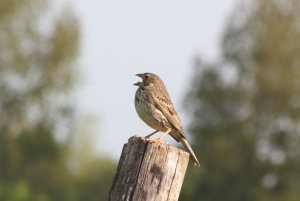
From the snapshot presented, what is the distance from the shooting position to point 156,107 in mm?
14664

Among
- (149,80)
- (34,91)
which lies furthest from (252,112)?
(149,80)

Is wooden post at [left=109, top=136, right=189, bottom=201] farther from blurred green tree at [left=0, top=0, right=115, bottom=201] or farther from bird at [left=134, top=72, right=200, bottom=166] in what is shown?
blurred green tree at [left=0, top=0, right=115, bottom=201]

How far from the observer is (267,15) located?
218 feet

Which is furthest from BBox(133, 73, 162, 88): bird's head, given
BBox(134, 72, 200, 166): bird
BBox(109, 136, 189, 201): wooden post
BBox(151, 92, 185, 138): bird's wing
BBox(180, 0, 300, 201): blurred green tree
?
BBox(180, 0, 300, 201): blurred green tree

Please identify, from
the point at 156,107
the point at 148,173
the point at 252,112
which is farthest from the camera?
the point at 252,112

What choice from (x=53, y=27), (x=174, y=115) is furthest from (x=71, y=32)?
(x=174, y=115)

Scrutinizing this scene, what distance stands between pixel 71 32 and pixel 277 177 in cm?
1598

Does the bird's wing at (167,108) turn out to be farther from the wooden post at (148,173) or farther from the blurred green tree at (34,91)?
the blurred green tree at (34,91)

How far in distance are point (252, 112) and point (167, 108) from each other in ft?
168

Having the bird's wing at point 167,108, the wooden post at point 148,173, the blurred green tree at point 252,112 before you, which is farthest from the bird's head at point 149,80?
the blurred green tree at point 252,112

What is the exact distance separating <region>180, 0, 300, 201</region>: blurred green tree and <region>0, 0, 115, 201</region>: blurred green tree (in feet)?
25.5

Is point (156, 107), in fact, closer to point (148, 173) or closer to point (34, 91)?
point (148, 173)

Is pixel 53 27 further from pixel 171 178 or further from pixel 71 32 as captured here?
pixel 171 178

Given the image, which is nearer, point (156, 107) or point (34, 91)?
point (156, 107)
